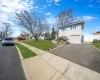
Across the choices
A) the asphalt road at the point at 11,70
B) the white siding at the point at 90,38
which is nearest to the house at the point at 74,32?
the white siding at the point at 90,38

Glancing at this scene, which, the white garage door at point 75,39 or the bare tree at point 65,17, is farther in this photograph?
the bare tree at point 65,17

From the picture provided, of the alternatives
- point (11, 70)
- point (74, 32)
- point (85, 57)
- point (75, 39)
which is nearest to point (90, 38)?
point (74, 32)

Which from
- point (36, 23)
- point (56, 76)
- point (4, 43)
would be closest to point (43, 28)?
point (36, 23)

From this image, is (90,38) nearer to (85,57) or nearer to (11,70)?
(85,57)

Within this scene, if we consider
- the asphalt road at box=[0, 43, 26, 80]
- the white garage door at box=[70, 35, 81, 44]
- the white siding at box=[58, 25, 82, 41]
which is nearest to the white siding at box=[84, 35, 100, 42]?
the white siding at box=[58, 25, 82, 41]

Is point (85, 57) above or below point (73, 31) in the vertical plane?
below

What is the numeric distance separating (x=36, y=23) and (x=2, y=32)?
193 ft

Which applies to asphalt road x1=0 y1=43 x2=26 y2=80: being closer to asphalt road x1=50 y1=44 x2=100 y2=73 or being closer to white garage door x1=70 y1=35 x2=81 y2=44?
asphalt road x1=50 y1=44 x2=100 y2=73

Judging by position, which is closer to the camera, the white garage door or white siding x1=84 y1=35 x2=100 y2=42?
the white garage door

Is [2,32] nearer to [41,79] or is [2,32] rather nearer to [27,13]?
[27,13]

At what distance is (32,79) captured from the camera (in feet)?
22.8

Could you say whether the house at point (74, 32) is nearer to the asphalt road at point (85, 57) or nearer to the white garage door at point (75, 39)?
the white garage door at point (75, 39)

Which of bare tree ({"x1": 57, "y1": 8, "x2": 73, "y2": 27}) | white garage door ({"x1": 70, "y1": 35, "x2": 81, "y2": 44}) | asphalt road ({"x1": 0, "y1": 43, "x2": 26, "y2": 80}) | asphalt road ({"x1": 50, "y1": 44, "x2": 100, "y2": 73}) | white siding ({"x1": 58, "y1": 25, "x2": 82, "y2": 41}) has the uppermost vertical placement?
bare tree ({"x1": 57, "y1": 8, "x2": 73, "y2": 27})

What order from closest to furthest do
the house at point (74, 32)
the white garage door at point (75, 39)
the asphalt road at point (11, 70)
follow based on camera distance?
the asphalt road at point (11, 70) < the white garage door at point (75, 39) < the house at point (74, 32)
